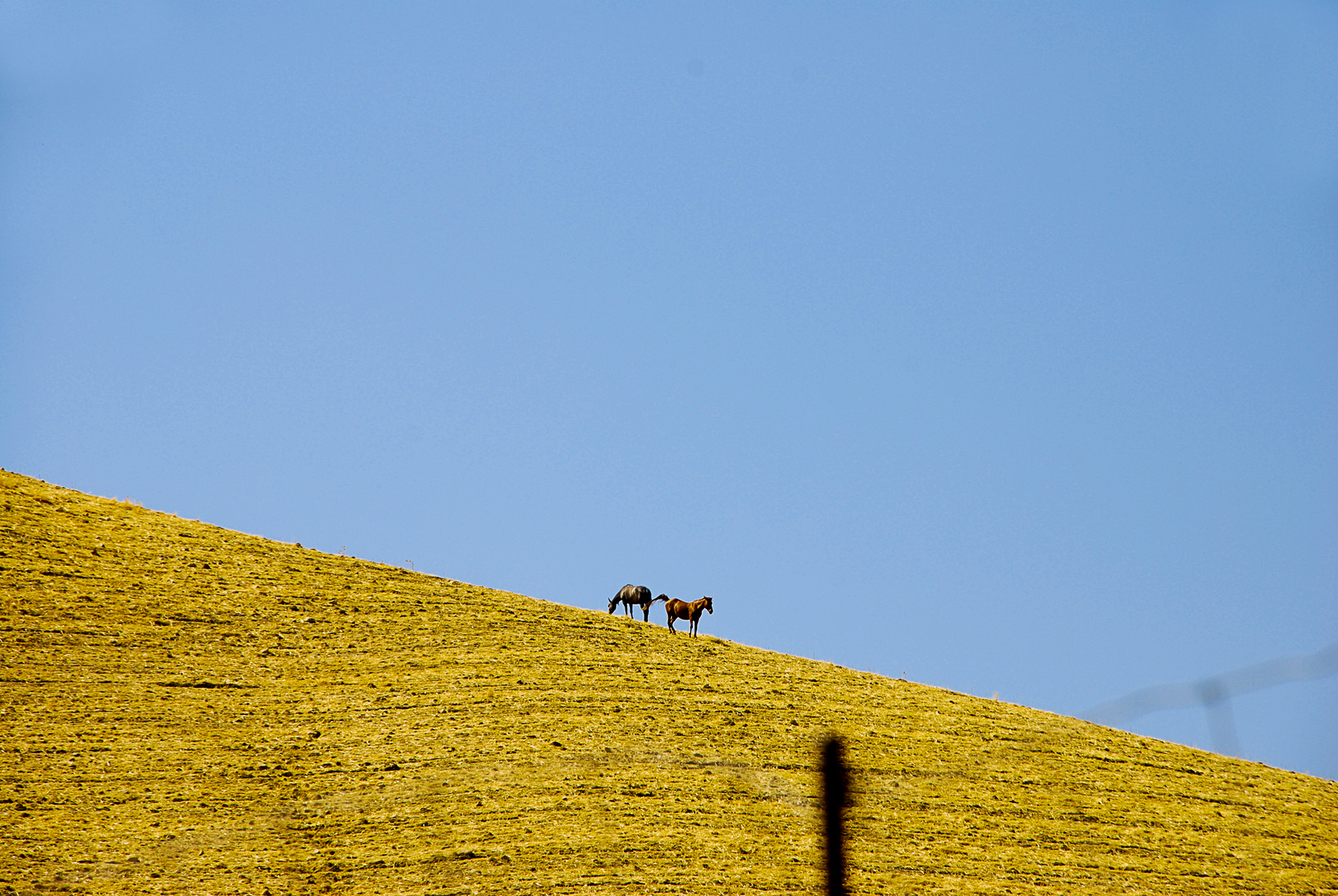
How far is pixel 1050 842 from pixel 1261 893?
4682 mm

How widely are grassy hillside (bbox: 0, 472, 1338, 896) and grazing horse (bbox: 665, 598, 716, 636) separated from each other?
4.10 feet

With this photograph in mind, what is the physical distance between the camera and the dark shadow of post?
25359mm

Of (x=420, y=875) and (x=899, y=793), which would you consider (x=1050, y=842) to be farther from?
(x=420, y=875)

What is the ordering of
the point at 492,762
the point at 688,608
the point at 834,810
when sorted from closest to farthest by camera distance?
the point at 834,810 → the point at 492,762 → the point at 688,608

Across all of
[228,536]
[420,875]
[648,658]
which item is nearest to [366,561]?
[228,536]

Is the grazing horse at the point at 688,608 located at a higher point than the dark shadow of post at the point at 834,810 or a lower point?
higher

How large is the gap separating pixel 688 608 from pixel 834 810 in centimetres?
1022

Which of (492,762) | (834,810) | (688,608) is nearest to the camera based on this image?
(834,810)

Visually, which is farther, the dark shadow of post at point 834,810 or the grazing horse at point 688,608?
the grazing horse at point 688,608

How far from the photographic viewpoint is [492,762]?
2939 cm

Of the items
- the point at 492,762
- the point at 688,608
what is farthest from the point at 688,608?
the point at 492,762

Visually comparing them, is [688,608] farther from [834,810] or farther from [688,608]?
[834,810]

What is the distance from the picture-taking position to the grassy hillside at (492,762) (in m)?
25.3

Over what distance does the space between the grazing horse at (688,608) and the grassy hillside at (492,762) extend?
1251 mm
